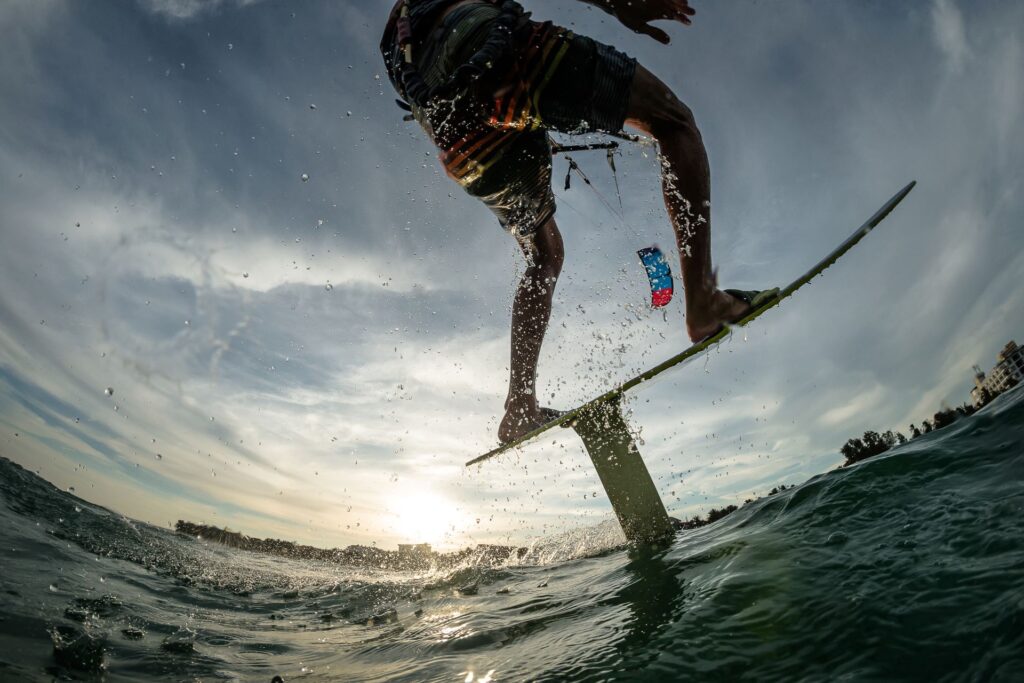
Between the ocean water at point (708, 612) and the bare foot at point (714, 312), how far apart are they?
3.30ft

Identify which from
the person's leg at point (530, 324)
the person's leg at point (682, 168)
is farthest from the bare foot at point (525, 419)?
the person's leg at point (682, 168)

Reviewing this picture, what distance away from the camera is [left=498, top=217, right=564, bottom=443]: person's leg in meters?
3.62

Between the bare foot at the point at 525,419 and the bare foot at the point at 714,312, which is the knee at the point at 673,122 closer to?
the bare foot at the point at 714,312

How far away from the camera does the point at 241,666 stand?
1.96 meters

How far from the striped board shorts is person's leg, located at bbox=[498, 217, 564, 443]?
1.00m

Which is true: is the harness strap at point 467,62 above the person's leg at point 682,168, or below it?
above

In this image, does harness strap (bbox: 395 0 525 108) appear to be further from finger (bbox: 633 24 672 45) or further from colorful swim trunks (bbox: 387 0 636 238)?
finger (bbox: 633 24 672 45)

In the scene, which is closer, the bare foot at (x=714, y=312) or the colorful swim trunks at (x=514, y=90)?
the colorful swim trunks at (x=514, y=90)

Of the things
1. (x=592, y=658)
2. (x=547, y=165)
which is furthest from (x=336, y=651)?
(x=547, y=165)

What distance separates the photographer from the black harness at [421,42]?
2324 mm

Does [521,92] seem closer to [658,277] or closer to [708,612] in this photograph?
[658,277]

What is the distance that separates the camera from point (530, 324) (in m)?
3.61

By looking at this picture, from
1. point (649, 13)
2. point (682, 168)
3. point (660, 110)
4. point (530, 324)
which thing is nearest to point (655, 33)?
point (649, 13)

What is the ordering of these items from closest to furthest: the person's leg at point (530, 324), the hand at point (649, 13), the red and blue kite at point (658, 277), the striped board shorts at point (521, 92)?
the striped board shorts at point (521, 92) < the hand at point (649, 13) < the red and blue kite at point (658, 277) < the person's leg at point (530, 324)
